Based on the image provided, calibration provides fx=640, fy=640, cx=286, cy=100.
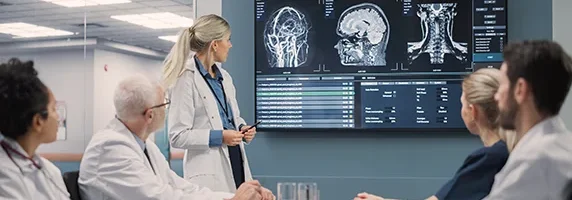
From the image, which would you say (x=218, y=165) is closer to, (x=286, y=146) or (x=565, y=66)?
(x=286, y=146)

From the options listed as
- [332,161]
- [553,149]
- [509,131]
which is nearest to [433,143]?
[332,161]

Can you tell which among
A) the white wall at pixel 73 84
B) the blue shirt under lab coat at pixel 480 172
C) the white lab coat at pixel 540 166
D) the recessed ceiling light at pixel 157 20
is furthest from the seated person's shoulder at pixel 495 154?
the white wall at pixel 73 84

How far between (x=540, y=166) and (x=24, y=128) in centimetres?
128

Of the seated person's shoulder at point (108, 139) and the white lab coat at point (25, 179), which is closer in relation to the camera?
the white lab coat at point (25, 179)

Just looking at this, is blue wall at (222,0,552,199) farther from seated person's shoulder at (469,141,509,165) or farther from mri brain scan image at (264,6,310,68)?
seated person's shoulder at (469,141,509,165)

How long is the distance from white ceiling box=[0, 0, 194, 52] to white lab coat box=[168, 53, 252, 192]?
17.9ft

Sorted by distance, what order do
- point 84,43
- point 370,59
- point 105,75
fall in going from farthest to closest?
point 105,75, point 84,43, point 370,59

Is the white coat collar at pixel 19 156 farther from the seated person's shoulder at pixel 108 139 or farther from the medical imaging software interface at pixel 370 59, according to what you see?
the medical imaging software interface at pixel 370 59

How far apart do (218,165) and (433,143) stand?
1.57 m

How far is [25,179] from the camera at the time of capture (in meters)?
1.69

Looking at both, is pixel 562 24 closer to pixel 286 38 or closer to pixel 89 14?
pixel 286 38

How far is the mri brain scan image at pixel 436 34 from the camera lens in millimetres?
3807

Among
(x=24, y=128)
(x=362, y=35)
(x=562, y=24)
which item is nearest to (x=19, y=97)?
(x=24, y=128)

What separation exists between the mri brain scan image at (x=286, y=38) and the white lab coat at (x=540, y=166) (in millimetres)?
2576
